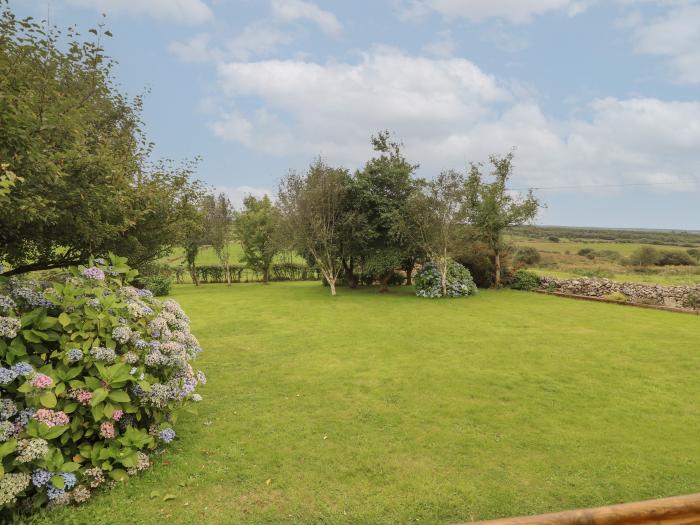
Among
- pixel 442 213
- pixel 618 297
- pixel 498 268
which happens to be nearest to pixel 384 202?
pixel 442 213

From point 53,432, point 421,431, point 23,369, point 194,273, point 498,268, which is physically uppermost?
point 498,268

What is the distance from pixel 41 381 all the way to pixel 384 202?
16.3 metres

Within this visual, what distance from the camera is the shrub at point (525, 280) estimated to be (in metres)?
20.5

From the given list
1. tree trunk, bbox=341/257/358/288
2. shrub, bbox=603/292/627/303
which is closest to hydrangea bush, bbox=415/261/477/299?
tree trunk, bbox=341/257/358/288

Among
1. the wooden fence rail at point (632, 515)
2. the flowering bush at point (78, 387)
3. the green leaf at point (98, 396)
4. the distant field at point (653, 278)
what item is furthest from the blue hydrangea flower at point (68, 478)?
the distant field at point (653, 278)

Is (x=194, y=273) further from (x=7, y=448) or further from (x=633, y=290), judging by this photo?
(x=7, y=448)

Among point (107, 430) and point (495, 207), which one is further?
point (495, 207)

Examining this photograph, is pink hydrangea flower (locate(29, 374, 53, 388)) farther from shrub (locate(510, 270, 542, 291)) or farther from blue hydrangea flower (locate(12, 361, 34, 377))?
shrub (locate(510, 270, 542, 291))

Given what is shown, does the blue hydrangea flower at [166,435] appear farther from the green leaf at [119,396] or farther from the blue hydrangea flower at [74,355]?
the blue hydrangea flower at [74,355]

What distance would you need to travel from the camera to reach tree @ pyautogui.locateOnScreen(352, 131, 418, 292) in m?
18.8

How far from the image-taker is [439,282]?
59.6 feet

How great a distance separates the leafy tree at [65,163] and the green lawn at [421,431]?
2734 millimetres

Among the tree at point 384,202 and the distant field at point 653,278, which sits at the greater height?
the tree at point 384,202

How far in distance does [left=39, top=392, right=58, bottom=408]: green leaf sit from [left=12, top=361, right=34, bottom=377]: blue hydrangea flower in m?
0.24
